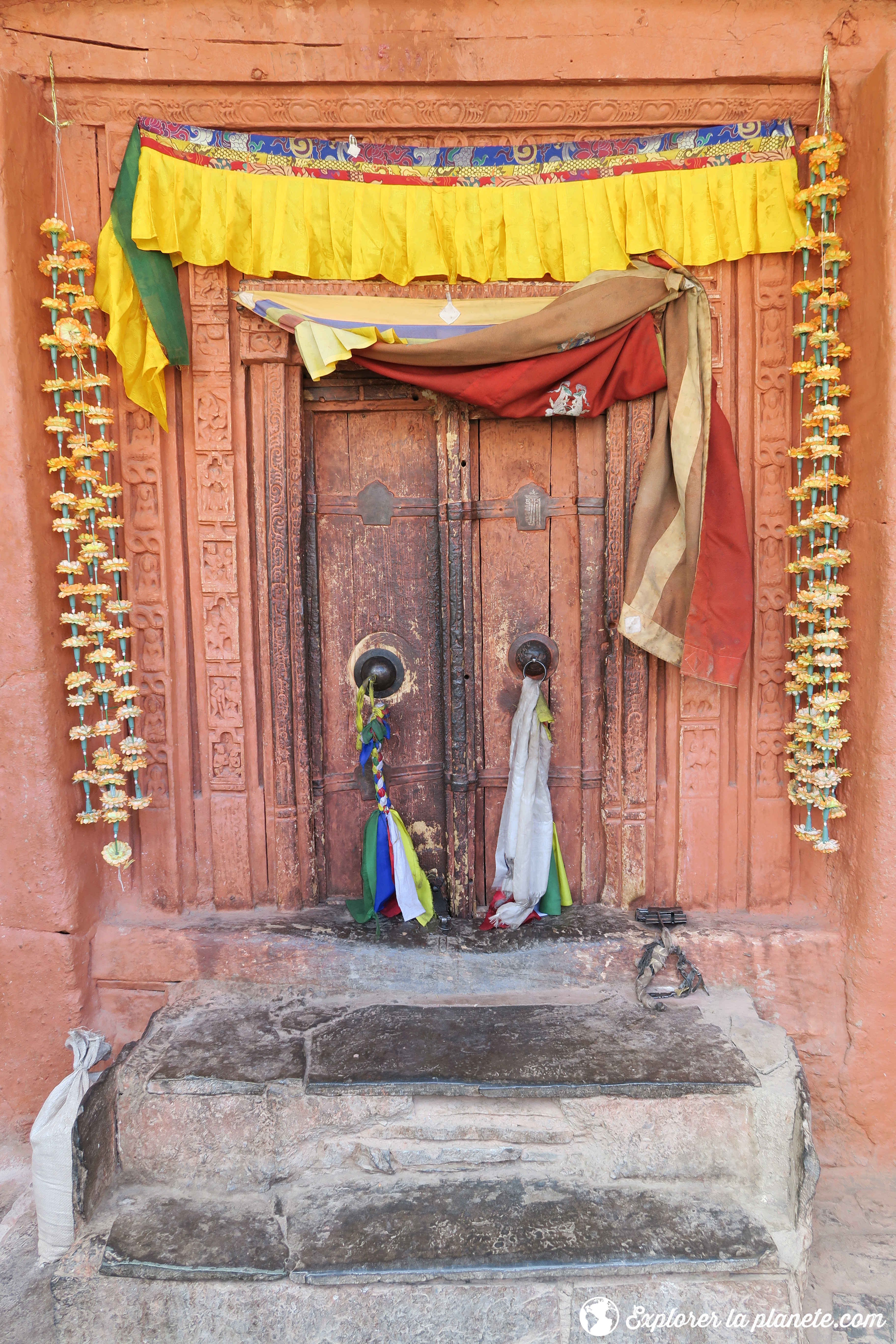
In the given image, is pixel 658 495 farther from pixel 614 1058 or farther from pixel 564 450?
pixel 614 1058

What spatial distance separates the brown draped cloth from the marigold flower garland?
3.19 feet

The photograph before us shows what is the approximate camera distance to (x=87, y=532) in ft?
10.5

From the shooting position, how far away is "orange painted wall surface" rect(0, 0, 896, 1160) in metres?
2.96

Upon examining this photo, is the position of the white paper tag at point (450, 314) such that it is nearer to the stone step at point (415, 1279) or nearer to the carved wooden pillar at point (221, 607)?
the carved wooden pillar at point (221, 607)

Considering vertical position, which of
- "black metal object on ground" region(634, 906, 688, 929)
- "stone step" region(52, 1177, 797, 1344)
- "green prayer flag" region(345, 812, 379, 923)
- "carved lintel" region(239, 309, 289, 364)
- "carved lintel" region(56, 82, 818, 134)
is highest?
A: "carved lintel" region(56, 82, 818, 134)

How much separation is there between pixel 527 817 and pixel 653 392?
163 cm

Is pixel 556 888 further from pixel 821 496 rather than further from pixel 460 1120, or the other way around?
pixel 821 496

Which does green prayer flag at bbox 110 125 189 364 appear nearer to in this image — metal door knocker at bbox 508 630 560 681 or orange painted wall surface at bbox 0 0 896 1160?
orange painted wall surface at bbox 0 0 896 1160

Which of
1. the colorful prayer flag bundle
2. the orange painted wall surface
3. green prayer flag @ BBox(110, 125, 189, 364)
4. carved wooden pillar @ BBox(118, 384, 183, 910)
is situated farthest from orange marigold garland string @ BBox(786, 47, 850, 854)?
carved wooden pillar @ BBox(118, 384, 183, 910)

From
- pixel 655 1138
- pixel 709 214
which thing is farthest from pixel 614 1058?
pixel 709 214

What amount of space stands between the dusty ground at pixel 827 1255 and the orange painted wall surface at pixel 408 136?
12cm

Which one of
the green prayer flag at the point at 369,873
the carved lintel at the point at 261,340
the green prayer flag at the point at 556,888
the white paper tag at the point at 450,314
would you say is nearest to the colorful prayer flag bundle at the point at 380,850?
the green prayer flag at the point at 369,873

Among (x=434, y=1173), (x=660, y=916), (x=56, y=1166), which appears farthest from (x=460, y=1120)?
(x=56, y=1166)

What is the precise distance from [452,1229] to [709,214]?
3.33 metres
